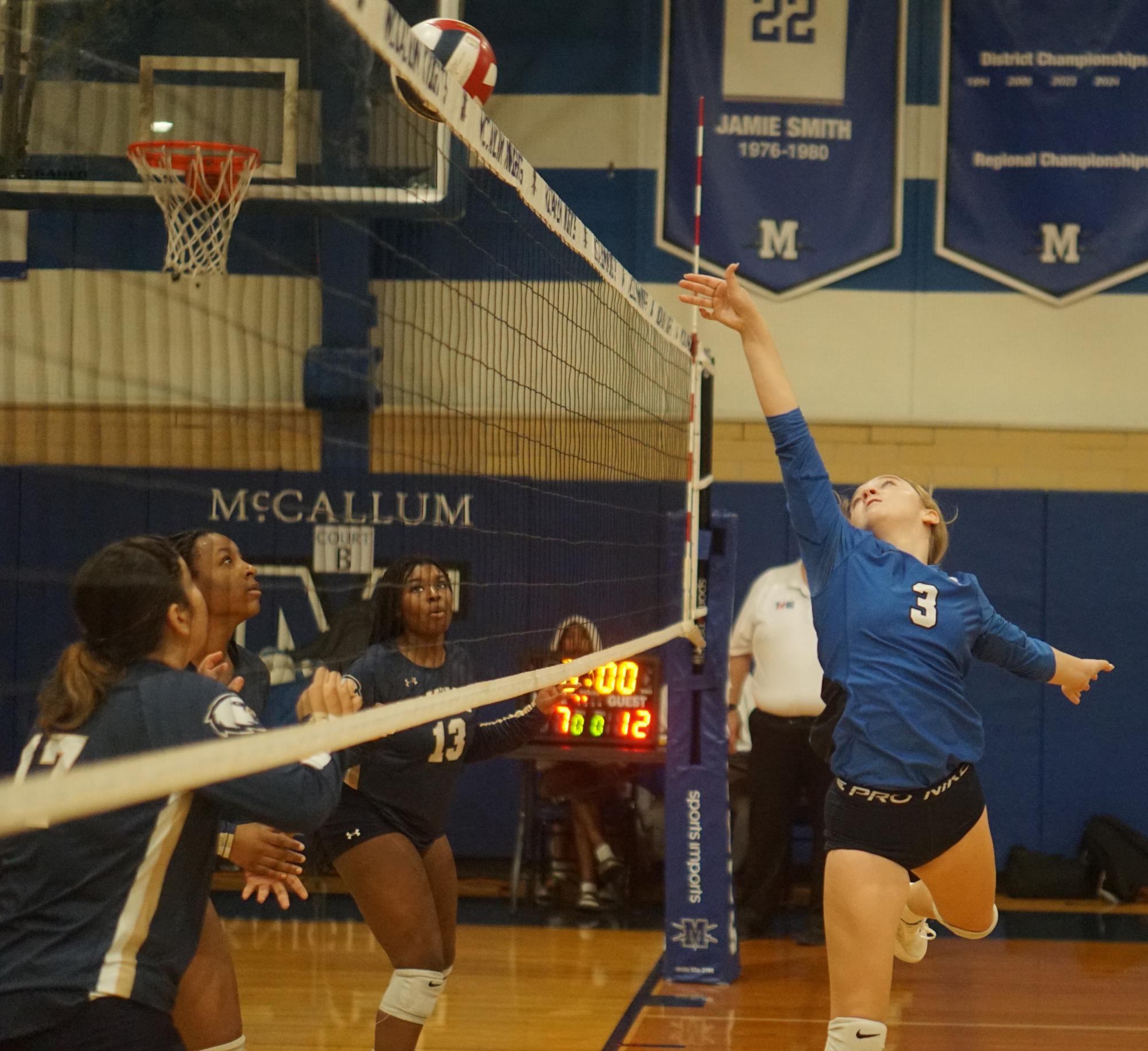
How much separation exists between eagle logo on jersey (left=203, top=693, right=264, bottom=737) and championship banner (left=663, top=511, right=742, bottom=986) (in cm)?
414

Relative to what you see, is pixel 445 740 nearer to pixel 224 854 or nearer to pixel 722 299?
pixel 224 854

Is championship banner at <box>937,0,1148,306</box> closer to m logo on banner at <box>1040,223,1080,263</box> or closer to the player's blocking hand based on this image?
m logo on banner at <box>1040,223,1080,263</box>

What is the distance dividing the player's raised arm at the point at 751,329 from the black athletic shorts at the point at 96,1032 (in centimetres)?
209

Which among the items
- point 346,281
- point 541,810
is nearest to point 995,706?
point 541,810

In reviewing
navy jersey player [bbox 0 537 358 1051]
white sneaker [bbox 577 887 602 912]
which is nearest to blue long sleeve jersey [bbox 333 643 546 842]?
navy jersey player [bbox 0 537 358 1051]

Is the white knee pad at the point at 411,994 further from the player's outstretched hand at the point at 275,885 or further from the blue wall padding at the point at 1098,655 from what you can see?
the blue wall padding at the point at 1098,655

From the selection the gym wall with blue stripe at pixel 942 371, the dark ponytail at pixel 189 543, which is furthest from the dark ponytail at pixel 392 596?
the gym wall with blue stripe at pixel 942 371

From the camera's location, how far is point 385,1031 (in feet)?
13.5

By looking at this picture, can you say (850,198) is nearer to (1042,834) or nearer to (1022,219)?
Answer: (1022,219)

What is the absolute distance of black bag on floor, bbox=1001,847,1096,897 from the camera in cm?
805

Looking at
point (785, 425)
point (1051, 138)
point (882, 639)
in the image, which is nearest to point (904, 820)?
point (882, 639)

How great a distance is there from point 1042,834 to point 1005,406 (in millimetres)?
2580

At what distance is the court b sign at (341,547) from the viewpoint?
13.9 ft

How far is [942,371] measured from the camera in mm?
8867
